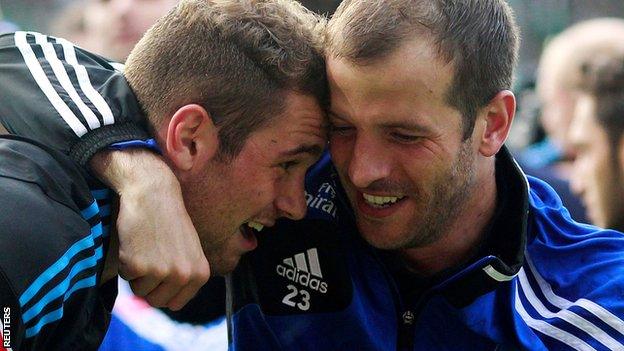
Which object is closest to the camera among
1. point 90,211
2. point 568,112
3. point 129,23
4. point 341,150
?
point 90,211

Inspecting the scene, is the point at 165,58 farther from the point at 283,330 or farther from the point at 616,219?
the point at 616,219

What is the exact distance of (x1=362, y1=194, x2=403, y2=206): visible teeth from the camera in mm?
2906

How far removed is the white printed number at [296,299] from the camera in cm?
310

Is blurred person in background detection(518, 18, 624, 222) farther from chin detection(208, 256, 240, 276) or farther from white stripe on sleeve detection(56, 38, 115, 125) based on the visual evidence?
white stripe on sleeve detection(56, 38, 115, 125)

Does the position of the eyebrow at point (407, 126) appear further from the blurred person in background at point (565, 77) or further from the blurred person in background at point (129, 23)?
the blurred person in background at point (129, 23)

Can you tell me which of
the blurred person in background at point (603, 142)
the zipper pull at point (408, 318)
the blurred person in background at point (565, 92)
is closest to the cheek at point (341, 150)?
the zipper pull at point (408, 318)

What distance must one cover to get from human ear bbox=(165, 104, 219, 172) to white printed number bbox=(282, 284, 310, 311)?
19.2 inches

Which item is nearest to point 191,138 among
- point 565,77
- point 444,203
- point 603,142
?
point 444,203

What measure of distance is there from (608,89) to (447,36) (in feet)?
5.60

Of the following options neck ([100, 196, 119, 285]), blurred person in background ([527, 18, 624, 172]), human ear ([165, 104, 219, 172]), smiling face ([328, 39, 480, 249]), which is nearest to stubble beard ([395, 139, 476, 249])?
smiling face ([328, 39, 480, 249])

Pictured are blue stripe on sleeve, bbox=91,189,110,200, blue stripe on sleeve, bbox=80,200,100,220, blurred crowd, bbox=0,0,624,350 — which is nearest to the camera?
blue stripe on sleeve, bbox=80,200,100,220

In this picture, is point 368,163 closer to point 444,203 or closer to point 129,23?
point 444,203

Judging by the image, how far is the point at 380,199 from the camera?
115 inches

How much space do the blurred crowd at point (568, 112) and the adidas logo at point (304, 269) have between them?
15.6 inches
